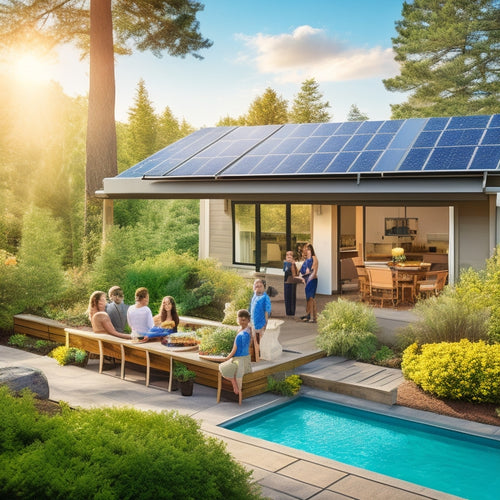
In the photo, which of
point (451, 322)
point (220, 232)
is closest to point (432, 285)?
point (451, 322)

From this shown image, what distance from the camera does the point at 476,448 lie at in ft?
24.4

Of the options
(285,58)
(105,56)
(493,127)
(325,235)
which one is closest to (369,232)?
(325,235)

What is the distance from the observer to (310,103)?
51.5 metres

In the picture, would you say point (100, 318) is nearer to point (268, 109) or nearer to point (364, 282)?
point (364, 282)

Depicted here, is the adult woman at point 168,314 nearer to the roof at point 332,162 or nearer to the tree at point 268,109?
the roof at point 332,162

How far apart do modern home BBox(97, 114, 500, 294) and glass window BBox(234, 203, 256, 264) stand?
1.3 inches

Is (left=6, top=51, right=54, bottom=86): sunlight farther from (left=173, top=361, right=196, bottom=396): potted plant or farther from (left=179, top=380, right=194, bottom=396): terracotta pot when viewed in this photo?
(left=179, top=380, right=194, bottom=396): terracotta pot

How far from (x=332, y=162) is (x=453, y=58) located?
21248 millimetres

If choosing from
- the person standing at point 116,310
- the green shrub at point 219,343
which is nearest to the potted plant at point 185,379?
the green shrub at point 219,343

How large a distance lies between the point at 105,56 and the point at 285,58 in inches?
1709

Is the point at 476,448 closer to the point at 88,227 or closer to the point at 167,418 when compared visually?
the point at 167,418

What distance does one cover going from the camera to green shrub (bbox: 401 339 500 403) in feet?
26.9

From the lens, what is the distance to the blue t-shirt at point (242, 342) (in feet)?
28.5

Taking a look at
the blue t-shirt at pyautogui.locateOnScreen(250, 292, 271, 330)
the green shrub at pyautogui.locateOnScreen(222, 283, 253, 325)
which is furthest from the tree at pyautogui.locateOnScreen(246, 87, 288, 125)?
the blue t-shirt at pyautogui.locateOnScreen(250, 292, 271, 330)
